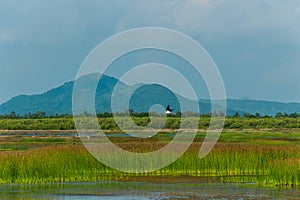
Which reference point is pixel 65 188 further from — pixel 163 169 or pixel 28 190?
pixel 163 169

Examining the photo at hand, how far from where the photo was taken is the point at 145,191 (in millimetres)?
20969

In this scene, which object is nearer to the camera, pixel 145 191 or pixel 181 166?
pixel 145 191

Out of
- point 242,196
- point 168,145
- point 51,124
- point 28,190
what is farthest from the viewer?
point 51,124

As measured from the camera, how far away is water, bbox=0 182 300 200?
19.7 m

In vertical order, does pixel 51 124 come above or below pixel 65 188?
above

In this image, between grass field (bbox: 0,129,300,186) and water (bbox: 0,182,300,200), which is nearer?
water (bbox: 0,182,300,200)

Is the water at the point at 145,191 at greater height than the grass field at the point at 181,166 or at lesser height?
lesser

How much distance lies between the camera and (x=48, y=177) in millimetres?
23891

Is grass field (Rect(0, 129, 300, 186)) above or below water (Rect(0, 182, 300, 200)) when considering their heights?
above

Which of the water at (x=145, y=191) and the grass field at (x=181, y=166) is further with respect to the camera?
the grass field at (x=181, y=166)

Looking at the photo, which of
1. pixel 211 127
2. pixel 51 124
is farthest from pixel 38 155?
pixel 51 124

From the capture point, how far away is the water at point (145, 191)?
19.7m

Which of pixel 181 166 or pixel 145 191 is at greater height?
pixel 181 166

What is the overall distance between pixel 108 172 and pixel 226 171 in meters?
4.36
